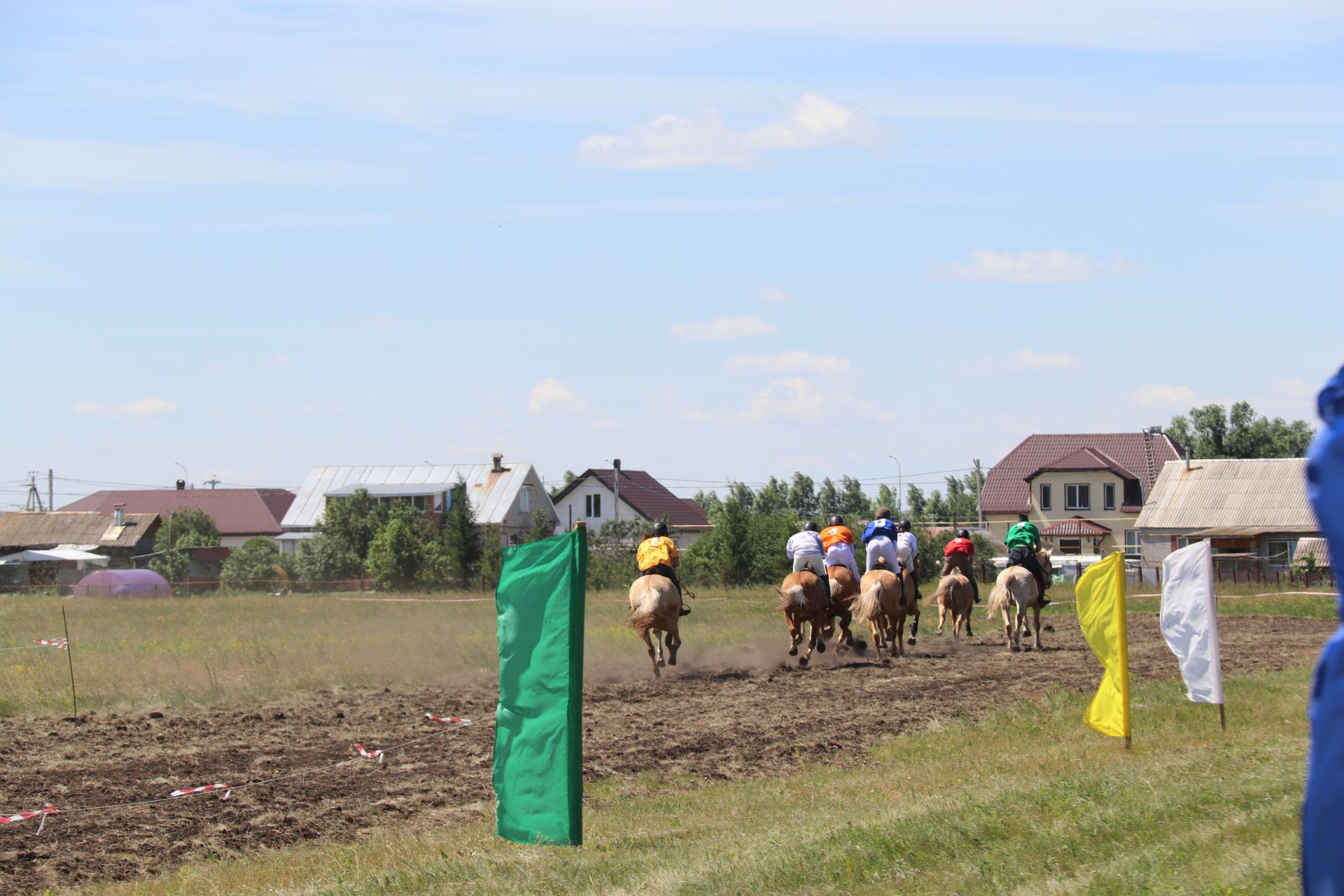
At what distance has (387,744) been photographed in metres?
14.6

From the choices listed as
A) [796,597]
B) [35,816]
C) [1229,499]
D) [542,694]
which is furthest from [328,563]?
[542,694]

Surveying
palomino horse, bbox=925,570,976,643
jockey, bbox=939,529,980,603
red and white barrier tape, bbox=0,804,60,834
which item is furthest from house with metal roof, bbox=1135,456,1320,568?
red and white barrier tape, bbox=0,804,60,834

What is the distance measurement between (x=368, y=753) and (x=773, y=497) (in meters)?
106

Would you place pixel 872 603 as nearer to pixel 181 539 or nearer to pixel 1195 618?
pixel 1195 618

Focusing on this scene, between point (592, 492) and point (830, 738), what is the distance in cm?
7415

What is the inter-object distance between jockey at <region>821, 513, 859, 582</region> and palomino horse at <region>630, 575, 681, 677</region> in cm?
336

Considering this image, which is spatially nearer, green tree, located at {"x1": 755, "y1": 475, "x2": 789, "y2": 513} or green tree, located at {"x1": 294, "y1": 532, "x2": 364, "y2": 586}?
green tree, located at {"x1": 294, "y1": 532, "x2": 364, "y2": 586}

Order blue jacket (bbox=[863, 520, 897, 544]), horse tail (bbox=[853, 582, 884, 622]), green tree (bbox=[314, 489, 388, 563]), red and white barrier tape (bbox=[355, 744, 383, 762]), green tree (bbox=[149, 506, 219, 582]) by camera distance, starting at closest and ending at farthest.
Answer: red and white barrier tape (bbox=[355, 744, 383, 762]), horse tail (bbox=[853, 582, 884, 622]), blue jacket (bbox=[863, 520, 897, 544]), green tree (bbox=[314, 489, 388, 563]), green tree (bbox=[149, 506, 219, 582])

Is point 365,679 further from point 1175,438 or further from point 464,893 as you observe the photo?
point 1175,438

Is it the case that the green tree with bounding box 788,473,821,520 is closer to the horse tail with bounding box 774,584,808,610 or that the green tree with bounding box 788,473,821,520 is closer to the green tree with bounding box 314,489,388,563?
the green tree with bounding box 314,489,388,563

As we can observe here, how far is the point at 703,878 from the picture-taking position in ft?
24.2

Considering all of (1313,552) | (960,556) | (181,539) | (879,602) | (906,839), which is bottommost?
(906,839)

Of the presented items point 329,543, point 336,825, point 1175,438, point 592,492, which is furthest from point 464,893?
point 1175,438

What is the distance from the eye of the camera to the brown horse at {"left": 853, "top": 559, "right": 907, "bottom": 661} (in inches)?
847
